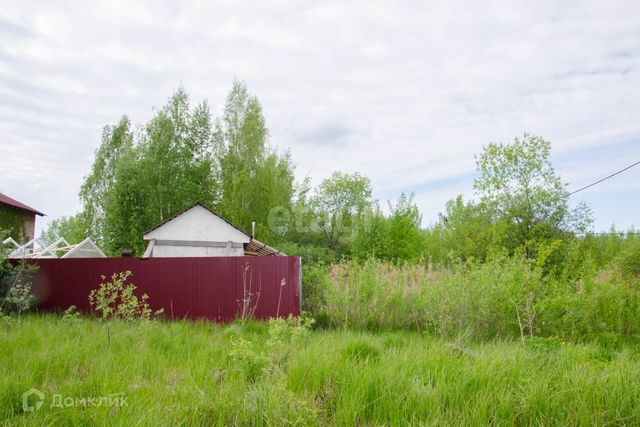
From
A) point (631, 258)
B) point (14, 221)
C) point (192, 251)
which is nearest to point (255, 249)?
point (192, 251)

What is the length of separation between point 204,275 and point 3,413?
597 cm

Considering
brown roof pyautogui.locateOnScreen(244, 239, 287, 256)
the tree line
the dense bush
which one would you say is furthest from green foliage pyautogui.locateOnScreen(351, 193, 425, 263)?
the dense bush

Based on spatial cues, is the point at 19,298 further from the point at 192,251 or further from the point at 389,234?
the point at 389,234

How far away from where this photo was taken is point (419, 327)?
793 cm

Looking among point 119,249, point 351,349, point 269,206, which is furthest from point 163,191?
point 351,349

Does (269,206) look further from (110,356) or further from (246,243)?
(110,356)

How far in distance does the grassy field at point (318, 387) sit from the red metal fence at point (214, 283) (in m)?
4.02

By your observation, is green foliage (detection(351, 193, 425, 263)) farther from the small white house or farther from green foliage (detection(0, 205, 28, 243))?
green foliage (detection(0, 205, 28, 243))

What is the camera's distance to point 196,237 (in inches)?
606

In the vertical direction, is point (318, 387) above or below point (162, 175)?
below

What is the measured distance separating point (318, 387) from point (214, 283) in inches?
232

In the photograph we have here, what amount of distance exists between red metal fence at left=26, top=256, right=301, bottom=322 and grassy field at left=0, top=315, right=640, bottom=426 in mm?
4019

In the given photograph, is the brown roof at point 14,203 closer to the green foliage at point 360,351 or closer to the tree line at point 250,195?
the tree line at point 250,195

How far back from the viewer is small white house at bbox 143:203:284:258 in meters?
15.2
